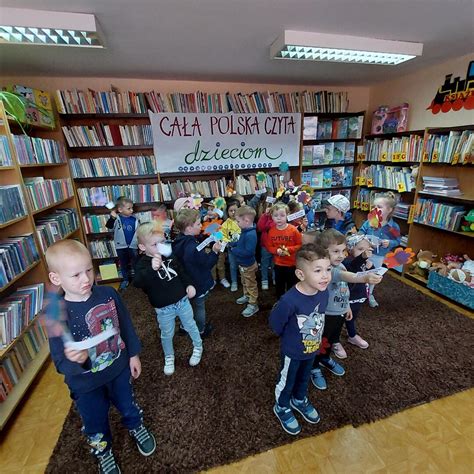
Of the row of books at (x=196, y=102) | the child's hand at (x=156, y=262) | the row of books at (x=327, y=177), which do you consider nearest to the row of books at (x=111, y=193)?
the row of books at (x=196, y=102)

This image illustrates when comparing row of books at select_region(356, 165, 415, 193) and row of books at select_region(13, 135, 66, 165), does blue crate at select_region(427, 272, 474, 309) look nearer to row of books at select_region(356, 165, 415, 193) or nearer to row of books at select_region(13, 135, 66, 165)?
row of books at select_region(356, 165, 415, 193)

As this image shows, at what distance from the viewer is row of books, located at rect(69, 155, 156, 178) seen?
122 inches

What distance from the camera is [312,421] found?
1.52 m

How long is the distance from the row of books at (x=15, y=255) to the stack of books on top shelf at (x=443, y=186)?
3924mm

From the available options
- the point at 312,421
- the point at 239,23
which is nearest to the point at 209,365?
the point at 312,421

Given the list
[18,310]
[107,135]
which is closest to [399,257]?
[18,310]

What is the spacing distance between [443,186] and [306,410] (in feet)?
8.99

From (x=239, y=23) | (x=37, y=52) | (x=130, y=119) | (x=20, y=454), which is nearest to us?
(x=20, y=454)

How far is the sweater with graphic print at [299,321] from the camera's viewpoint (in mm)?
1291

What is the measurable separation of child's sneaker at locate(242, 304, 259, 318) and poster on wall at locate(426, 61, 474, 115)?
118 inches

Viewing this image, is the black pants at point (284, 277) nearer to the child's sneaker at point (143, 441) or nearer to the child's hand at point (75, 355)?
the child's sneaker at point (143, 441)

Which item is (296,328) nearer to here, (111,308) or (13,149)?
(111,308)

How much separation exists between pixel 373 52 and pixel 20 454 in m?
3.68

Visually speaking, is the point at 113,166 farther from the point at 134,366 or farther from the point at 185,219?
the point at 134,366
